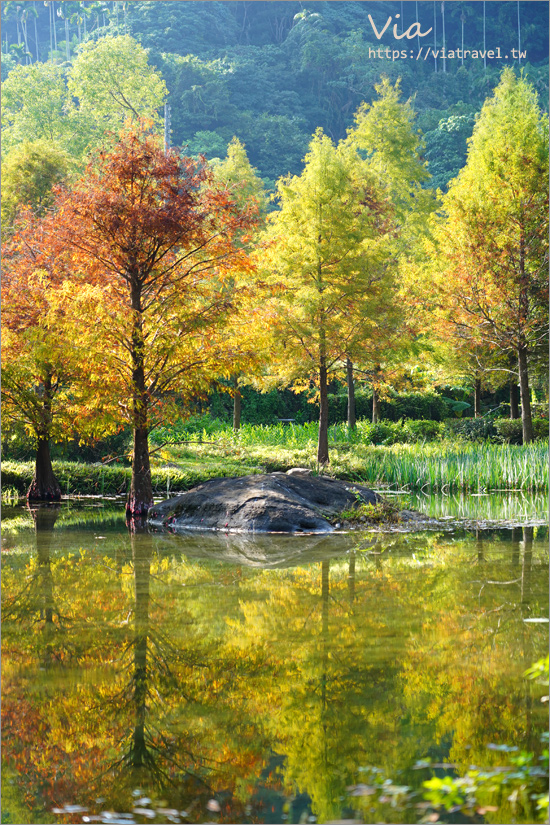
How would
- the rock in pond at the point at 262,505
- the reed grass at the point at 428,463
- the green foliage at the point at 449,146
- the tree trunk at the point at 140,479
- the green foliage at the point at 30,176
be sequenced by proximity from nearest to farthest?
1. the rock in pond at the point at 262,505
2. the tree trunk at the point at 140,479
3. the reed grass at the point at 428,463
4. the green foliage at the point at 30,176
5. the green foliage at the point at 449,146

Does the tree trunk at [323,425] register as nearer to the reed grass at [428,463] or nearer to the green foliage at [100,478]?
the reed grass at [428,463]

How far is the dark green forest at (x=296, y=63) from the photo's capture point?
42906mm

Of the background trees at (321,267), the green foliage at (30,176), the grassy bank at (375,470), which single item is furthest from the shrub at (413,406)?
the green foliage at (30,176)

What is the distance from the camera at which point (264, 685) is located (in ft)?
12.0

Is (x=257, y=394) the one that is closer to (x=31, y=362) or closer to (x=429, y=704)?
(x=31, y=362)

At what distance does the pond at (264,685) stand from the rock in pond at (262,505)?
6.33 feet

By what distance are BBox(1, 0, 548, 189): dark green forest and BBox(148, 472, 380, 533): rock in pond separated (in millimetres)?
32741

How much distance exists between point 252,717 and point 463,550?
4.51m

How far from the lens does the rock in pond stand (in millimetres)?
8805

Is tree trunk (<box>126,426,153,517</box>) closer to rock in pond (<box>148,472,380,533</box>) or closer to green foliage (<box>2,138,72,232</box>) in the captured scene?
rock in pond (<box>148,472,380,533</box>)

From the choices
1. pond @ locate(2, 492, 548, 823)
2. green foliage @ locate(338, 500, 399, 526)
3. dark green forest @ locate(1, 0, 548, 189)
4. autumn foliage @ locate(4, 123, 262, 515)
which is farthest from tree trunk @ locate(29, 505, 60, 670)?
dark green forest @ locate(1, 0, 548, 189)

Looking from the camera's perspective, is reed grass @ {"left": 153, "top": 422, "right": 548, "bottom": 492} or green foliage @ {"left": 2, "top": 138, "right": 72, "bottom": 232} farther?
green foliage @ {"left": 2, "top": 138, "right": 72, "bottom": 232}

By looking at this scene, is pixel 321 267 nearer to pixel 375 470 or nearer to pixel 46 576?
pixel 375 470

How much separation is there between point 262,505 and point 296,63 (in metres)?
45.3
